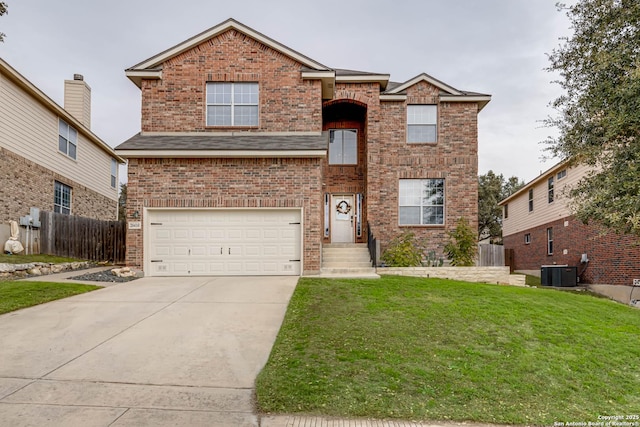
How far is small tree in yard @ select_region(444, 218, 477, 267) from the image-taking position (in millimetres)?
14836

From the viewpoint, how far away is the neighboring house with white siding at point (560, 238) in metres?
16.5

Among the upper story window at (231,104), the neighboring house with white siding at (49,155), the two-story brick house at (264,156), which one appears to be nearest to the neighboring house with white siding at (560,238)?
the two-story brick house at (264,156)

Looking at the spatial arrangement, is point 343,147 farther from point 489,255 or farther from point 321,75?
point 489,255

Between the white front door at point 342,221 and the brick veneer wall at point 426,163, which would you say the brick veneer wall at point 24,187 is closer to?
the white front door at point 342,221

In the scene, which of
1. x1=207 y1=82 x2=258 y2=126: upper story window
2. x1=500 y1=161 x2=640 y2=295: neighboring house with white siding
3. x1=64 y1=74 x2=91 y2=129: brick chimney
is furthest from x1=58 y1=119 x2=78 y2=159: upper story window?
x1=500 y1=161 x2=640 y2=295: neighboring house with white siding

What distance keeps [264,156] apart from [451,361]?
854 centimetres

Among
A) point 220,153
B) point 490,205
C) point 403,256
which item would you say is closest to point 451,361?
point 403,256

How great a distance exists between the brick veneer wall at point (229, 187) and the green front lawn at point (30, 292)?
2294mm

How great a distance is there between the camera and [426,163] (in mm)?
16719

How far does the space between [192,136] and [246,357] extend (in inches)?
368

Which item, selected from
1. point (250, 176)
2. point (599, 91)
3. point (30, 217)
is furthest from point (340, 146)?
point (30, 217)

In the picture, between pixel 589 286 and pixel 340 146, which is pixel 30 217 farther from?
pixel 589 286

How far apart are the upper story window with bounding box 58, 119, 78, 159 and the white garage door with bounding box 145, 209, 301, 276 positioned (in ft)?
31.8

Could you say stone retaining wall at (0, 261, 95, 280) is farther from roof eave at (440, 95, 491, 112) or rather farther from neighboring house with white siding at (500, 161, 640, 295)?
neighboring house with white siding at (500, 161, 640, 295)
